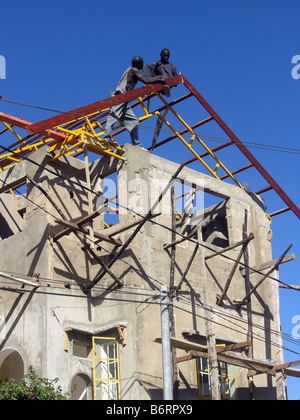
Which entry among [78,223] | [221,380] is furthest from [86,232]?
[221,380]

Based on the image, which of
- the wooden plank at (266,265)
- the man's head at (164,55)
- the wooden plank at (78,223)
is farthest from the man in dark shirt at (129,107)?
the wooden plank at (266,265)

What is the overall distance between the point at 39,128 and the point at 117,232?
3819mm

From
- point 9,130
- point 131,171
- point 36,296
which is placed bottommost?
point 36,296

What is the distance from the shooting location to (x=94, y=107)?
1035 inches

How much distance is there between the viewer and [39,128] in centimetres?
2528

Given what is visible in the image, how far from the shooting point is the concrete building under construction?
24109 millimetres

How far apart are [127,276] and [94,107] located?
5.32 meters

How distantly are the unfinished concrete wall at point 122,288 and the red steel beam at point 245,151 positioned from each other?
207cm

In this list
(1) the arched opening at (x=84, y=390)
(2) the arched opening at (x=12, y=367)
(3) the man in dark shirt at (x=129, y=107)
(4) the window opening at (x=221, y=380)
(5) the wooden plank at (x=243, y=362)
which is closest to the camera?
(5) the wooden plank at (x=243, y=362)

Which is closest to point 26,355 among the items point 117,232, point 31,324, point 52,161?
point 31,324

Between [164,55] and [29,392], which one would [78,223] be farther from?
[164,55]

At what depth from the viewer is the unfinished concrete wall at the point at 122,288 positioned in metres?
24.1

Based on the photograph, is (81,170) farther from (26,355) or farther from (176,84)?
(26,355)

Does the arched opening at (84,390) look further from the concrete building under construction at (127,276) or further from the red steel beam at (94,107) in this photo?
the red steel beam at (94,107)
